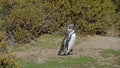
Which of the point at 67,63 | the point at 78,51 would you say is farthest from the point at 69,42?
the point at 67,63

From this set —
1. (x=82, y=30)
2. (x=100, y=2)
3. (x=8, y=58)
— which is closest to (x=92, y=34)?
(x=82, y=30)

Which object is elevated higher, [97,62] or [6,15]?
[6,15]

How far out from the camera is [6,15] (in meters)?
17.4

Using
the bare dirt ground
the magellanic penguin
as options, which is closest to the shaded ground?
the bare dirt ground

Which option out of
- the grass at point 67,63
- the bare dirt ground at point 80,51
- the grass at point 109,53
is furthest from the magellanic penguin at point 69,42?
the grass at point 109,53

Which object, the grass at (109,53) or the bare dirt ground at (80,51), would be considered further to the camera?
the grass at (109,53)

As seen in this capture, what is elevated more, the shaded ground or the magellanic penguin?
the magellanic penguin

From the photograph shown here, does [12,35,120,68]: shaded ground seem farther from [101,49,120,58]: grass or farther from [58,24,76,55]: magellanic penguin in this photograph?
[58,24,76,55]: magellanic penguin

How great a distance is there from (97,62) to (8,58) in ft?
14.3

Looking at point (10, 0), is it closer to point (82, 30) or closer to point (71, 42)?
point (82, 30)

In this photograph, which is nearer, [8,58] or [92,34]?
[8,58]

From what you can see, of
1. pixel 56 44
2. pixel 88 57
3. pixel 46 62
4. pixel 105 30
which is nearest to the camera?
pixel 46 62

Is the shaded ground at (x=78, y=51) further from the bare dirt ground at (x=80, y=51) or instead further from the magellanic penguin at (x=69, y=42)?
the magellanic penguin at (x=69, y=42)

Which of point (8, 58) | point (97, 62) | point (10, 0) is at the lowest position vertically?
point (97, 62)
